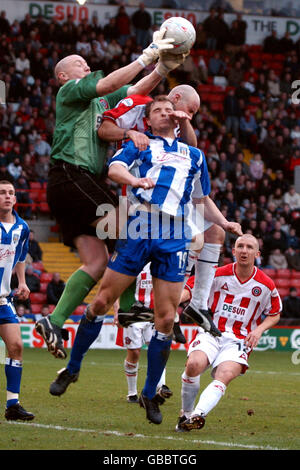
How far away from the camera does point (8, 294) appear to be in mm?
8500

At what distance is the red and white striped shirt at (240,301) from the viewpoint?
340 inches

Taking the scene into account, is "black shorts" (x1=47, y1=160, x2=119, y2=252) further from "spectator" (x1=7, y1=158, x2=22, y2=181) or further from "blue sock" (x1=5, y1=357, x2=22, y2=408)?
"spectator" (x1=7, y1=158, x2=22, y2=181)

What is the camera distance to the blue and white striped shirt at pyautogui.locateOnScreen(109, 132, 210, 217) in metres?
7.18

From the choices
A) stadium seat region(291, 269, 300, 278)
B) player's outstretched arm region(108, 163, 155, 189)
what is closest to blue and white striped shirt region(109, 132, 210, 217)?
player's outstretched arm region(108, 163, 155, 189)

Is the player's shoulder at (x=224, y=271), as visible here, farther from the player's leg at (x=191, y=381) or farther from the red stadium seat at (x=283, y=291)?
the red stadium seat at (x=283, y=291)

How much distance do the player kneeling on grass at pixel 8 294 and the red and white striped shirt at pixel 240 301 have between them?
6.35 feet

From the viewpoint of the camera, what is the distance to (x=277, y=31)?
28.1 meters

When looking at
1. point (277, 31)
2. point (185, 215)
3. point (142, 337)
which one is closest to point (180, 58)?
point (185, 215)

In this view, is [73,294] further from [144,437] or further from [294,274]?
[294,274]

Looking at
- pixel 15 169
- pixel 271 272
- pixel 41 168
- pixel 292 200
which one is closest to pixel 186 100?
pixel 15 169

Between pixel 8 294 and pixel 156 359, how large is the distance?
1.78 meters

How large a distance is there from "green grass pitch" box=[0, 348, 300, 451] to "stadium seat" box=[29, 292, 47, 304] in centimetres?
441

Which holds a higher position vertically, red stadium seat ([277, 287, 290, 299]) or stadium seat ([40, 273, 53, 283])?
stadium seat ([40, 273, 53, 283])
